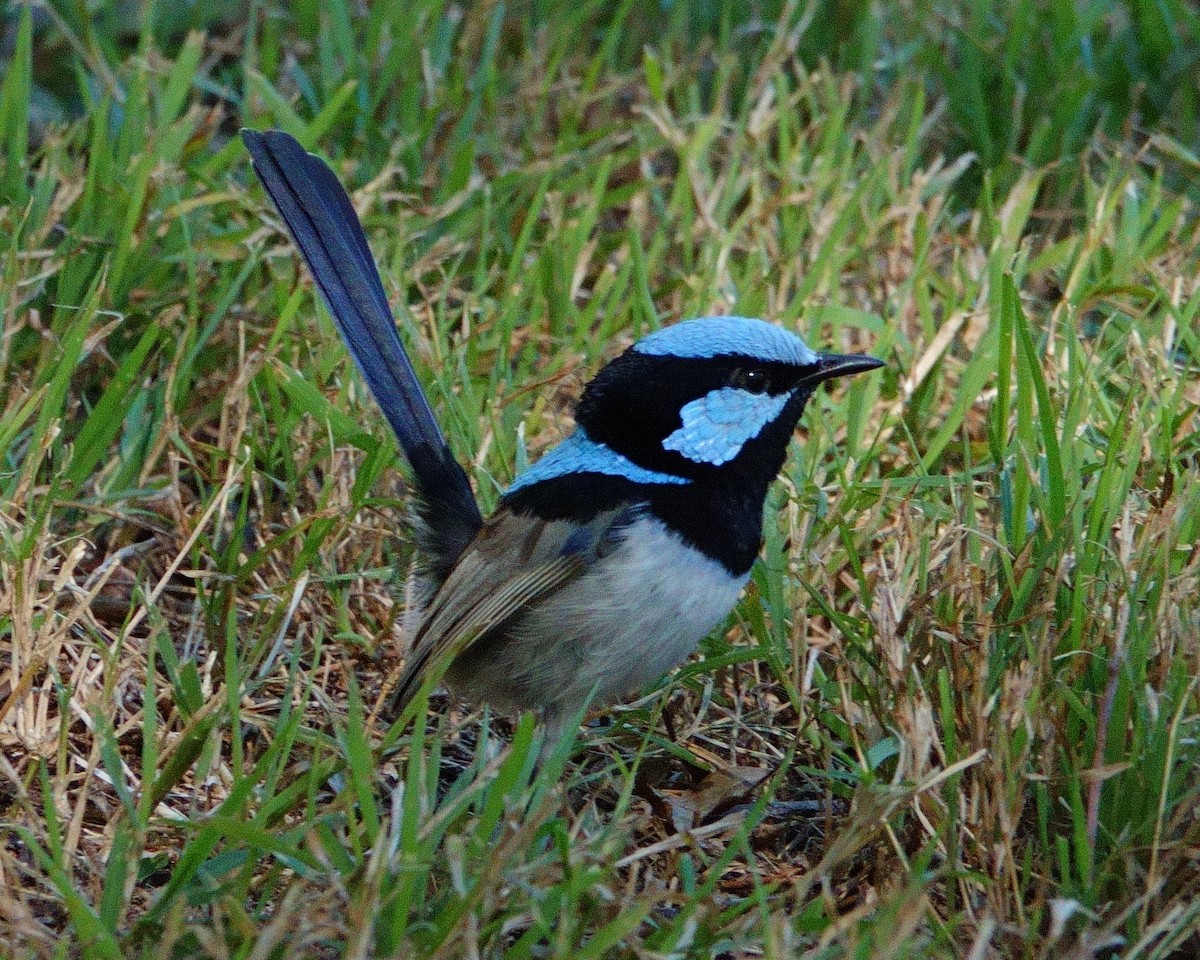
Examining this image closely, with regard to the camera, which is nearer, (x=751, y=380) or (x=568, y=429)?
(x=751, y=380)

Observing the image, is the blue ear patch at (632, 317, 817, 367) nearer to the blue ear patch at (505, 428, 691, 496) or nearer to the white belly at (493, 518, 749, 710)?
the blue ear patch at (505, 428, 691, 496)

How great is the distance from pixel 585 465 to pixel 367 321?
2.05ft

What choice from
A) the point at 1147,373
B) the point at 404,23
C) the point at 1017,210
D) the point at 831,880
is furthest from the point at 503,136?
the point at 831,880

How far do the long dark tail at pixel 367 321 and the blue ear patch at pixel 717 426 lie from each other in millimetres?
529

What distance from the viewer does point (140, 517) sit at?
423 cm

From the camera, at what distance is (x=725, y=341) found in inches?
140

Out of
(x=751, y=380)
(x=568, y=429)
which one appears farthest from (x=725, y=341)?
(x=568, y=429)

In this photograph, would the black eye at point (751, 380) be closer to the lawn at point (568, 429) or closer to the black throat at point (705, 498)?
the black throat at point (705, 498)

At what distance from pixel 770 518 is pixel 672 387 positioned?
51 cm

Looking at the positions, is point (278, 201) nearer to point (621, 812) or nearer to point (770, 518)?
point (770, 518)

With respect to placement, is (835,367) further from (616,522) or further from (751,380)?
(616,522)

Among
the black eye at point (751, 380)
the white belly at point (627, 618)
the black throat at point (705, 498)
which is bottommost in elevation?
the white belly at point (627, 618)

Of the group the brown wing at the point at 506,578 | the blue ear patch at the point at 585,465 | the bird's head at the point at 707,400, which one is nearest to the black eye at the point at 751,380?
the bird's head at the point at 707,400

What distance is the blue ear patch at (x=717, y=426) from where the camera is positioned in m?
3.55
